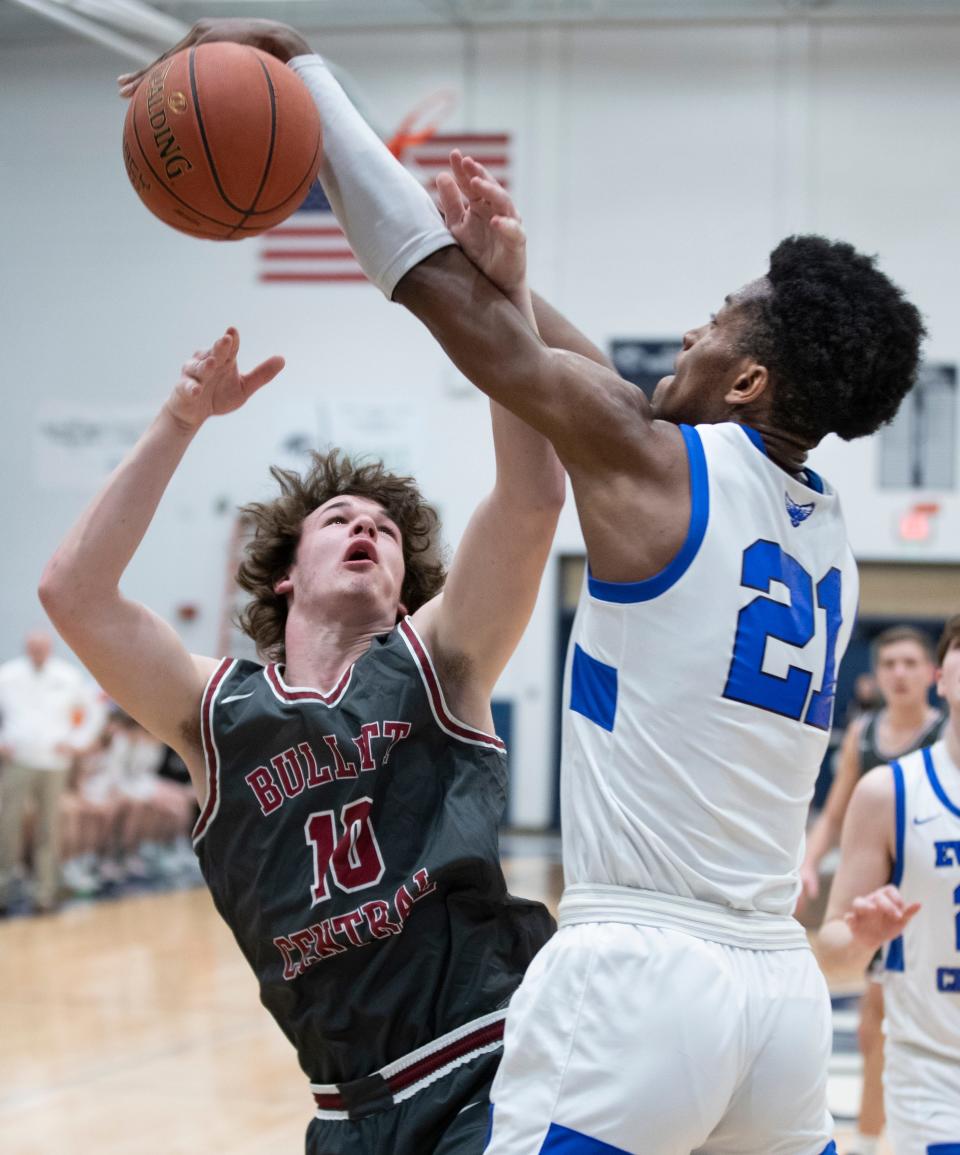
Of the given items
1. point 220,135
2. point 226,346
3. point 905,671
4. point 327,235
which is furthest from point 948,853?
point 327,235

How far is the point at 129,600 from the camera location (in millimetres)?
2594

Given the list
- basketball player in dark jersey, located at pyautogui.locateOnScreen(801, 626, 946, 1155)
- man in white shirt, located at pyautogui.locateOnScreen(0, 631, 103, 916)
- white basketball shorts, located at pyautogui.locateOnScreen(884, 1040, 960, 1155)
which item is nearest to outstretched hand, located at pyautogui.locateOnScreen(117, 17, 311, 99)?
white basketball shorts, located at pyautogui.locateOnScreen(884, 1040, 960, 1155)

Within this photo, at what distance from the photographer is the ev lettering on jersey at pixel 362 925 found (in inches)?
98.0

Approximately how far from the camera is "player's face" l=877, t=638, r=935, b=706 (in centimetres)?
623

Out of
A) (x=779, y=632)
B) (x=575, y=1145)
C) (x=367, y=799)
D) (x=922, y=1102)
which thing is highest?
(x=779, y=632)

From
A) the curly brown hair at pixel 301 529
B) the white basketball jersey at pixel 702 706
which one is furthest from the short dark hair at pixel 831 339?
the curly brown hair at pixel 301 529

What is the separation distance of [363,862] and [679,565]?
82 centimetres

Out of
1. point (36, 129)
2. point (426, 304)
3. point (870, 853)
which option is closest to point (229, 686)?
point (426, 304)

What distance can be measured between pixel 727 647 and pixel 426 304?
67 cm

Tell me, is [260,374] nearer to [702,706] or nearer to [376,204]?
[376,204]

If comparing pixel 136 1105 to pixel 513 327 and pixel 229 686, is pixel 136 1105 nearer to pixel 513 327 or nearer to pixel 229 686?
pixel 229 686

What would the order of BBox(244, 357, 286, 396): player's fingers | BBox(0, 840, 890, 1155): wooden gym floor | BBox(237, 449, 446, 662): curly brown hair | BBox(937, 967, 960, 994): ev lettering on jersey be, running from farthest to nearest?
BBox(0, 840, 890, 1155): wooden gym floor
BBox(937, 967, 960, 994): ev lettering on jersey
BBox(237, 449, 446, 662): curly brown hair
BBox(244, 357, 286, 396): player's fingers

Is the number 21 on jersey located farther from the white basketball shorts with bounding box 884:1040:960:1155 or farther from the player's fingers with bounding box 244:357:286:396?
the white basketball shorts with bounding box 884:1040:960:1155

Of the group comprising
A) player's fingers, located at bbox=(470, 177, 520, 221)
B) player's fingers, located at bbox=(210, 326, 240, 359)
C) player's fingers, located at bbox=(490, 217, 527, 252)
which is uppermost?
player's fingers, located at bbox=(470, 177, 520, 221)
